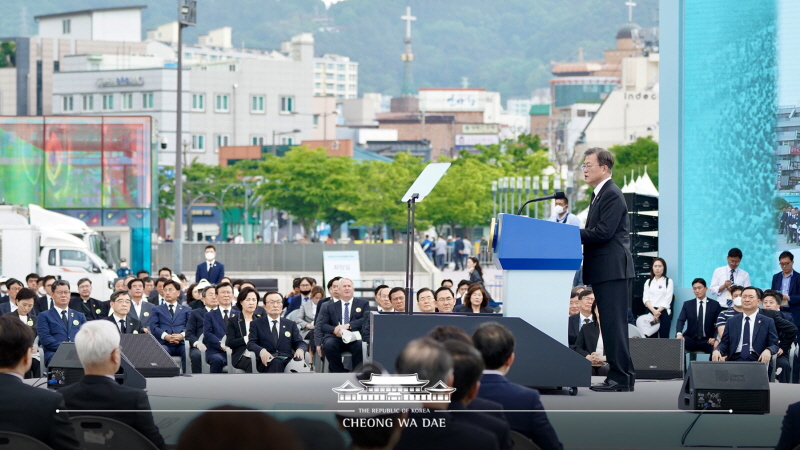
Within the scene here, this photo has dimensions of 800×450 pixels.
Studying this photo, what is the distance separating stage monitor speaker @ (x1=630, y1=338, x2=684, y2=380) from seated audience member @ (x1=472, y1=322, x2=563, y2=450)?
13.3ft

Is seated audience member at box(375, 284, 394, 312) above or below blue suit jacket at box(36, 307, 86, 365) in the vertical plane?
above

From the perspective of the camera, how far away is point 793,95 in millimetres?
15617

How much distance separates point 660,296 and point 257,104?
99.6 meters

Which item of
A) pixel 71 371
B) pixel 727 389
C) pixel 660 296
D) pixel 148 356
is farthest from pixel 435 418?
pixel 660 296

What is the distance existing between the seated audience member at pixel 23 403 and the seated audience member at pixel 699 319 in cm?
960

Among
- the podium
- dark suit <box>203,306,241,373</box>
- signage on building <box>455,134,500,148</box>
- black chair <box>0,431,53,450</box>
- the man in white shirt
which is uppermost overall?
signage on building <box>455,134,500,148</box>

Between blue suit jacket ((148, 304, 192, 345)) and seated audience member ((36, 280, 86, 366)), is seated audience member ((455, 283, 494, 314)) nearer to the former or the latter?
blue suit jacket ((148, 304, 192, 345))

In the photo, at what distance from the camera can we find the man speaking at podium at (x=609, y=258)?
27.0 feet

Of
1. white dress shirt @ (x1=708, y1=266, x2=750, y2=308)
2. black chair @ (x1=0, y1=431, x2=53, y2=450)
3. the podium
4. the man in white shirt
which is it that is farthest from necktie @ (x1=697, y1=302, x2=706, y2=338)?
black chair @ (x1=0, y1=431, x2=53, y2=450)

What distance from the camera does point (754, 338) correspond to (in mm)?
12031

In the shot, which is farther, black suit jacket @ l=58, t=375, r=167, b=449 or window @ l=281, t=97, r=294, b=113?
window @ l=281, t=97, r=294, b=113

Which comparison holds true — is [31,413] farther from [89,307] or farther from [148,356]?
[89,307]

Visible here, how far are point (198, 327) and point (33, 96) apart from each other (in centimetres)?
10705

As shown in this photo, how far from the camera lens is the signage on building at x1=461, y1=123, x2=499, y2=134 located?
593 feet
